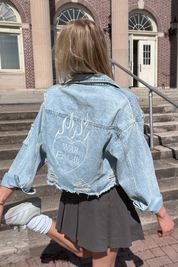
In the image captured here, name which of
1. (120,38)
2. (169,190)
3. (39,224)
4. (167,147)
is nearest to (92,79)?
(39,224)

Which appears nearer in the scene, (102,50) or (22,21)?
(102,50)

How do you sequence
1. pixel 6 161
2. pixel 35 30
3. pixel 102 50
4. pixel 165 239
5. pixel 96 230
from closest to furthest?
1. pixel 102 50
2. pixel 96 230
3. pixel 165 239
4. pixel 6 161
5. pixel 35 30

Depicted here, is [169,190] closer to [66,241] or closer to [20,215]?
[66,241]

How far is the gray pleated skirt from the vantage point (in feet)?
3.91

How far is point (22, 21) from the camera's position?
35.1 ft

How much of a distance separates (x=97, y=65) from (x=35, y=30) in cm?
951

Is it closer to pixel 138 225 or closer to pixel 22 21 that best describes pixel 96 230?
pixel 138 225

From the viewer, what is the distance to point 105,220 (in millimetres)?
1196

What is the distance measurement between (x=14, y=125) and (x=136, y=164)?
129 inches

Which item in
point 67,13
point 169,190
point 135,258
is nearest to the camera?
point 135,258

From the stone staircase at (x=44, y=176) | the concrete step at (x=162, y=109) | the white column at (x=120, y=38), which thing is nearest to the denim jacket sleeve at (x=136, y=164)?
the stone staircase at (x=44, y=176)

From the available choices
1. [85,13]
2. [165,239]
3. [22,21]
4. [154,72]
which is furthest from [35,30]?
[165,239]

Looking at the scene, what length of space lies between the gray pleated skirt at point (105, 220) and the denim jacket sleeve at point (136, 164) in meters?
Result: 0.13

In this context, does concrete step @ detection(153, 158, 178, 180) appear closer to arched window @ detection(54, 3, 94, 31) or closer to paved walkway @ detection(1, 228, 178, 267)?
paved walkway @ detection(1, 228, 178, 267)
